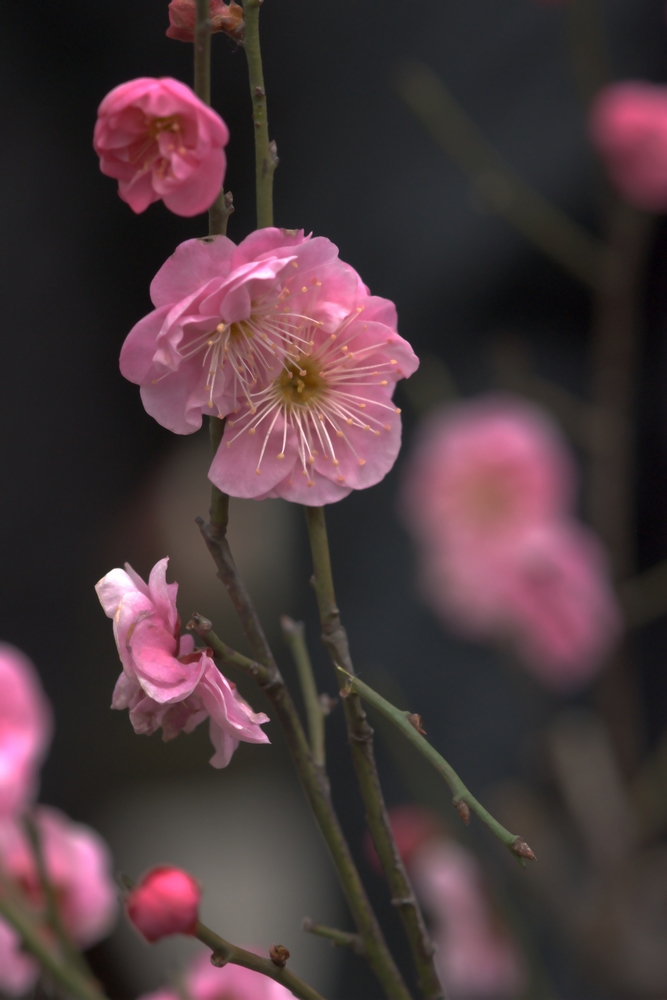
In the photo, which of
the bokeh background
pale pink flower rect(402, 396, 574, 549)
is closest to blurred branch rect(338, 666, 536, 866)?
the bokeh background

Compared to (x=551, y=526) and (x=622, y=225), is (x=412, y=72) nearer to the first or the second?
(x=622, y=225)

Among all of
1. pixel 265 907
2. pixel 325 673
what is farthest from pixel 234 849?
pixel 325 673

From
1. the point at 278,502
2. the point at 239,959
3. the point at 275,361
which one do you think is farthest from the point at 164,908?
the point at 278,502

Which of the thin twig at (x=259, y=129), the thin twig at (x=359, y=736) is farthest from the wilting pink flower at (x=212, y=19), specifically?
the thin twig at (x=359, y=736)

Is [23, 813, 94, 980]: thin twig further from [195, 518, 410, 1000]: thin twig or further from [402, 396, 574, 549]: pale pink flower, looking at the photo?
[402, 396, 574, 549]: pale pink flower

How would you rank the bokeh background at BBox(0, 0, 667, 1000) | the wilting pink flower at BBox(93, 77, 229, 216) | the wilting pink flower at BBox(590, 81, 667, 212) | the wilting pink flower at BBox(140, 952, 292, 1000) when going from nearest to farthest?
1. the wilting pink flower at BBox(93, 77, 229, 216)
2. the wilting pink flower at BBox(140, 952, 292, 1000)
3. the wilting pink flower at BBox(590, 81, 667, 212)
4. the bokeh background at BBox(0, 0, 667, 1000)

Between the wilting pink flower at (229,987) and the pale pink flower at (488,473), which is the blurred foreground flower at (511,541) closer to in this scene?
the pale pink flower at (488,473)
